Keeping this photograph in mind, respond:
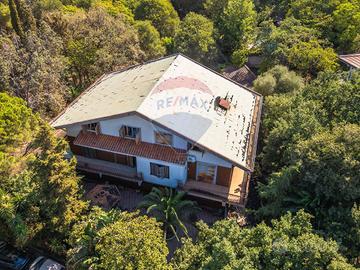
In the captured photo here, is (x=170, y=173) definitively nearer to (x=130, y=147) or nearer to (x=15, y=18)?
(x=130, y=147)

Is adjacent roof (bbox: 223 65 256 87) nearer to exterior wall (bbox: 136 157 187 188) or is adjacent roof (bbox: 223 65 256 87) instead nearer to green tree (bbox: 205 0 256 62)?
green tree (bbox: 205 0 256 62)

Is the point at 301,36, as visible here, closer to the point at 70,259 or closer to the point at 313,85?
the point at 313,85

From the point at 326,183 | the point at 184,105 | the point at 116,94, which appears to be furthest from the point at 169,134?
the point at 326,183

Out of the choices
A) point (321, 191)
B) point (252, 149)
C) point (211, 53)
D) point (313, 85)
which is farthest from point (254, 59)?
point (321, 191)

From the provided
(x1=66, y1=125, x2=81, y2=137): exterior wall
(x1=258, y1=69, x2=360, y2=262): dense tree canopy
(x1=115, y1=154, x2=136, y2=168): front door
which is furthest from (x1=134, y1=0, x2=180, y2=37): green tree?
(x1=115, y1=154, x2=136, y2=168): front door

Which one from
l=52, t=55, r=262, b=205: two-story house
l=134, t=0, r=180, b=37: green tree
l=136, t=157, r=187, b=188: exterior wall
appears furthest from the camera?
l=134, t=0, r=180, b=37: green tree

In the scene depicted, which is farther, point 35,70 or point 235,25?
point 235,25
